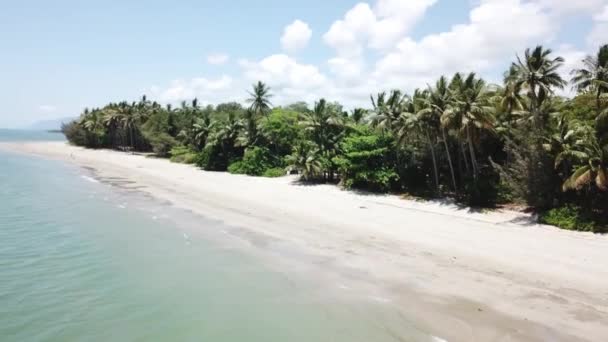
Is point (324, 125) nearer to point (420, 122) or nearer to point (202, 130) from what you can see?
point (420, 122)

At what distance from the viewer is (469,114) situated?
93.2ft

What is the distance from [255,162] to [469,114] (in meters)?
26.5

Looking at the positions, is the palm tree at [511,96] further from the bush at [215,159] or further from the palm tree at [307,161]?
the bush at [215,159]

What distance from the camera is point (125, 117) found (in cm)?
8175

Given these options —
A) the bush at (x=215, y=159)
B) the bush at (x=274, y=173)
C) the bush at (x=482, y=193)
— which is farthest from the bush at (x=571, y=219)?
the bush at (x=215, y=159)

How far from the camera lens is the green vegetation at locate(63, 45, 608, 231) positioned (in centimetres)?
2361

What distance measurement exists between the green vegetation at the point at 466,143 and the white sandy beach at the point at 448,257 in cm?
223

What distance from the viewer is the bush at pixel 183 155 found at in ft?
196

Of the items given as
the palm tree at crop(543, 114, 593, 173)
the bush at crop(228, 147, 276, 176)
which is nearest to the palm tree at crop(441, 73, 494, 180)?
the palm tree at crop(543, 114, 593, 173)

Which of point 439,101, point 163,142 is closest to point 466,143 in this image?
point 439,101

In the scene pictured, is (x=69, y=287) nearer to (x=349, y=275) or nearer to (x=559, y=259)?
(x=349, y=275)

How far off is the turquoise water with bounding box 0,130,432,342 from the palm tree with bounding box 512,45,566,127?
19.7 m

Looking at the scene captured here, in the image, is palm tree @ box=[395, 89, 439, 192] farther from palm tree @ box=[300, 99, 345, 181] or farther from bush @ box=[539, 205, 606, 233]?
bush @ box=[539, 205, 606, 233]

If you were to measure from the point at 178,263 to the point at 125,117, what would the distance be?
7083 cm
